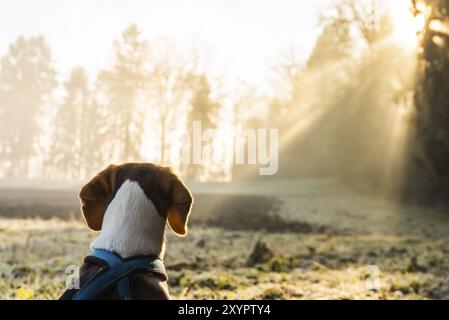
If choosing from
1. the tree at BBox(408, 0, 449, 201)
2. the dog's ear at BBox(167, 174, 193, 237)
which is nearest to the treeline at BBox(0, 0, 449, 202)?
the tree at BBox(408, 0, 449, 201)

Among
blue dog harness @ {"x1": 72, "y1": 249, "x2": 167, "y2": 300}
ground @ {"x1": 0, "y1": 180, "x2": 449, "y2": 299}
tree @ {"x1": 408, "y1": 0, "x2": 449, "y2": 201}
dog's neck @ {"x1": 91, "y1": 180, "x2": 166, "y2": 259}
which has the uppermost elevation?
tree @ {"x1": 408, "y1": 0, "x2": 449, "y2": 201}

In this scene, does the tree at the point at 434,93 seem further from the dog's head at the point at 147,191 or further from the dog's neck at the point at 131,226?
the dog's neck at the point at 131,226

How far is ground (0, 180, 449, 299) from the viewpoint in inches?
283

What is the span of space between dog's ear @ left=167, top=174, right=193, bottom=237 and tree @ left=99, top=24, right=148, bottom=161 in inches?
1419

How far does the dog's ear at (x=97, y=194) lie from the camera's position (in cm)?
348

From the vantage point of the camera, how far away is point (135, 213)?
131 inches

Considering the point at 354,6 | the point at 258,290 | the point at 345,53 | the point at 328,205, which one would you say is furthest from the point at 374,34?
the point at 258,290

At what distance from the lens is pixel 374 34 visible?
30.7 meters

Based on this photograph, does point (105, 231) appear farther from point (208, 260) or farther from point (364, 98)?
point (364, 98)

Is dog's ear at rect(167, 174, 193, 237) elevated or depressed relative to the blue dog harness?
elevated

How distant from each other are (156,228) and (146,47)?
3970cm

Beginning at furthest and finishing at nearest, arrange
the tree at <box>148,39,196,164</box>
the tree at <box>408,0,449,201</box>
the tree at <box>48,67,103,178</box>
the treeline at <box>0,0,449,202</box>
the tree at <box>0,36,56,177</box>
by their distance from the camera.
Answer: the tree at <box>48,67,103,178</box> < the tree at <box>0,36,56,177</box> < the tree at <box>148,39,196,164</box> < the treeline at <box>0,0,449,202</box> < the tree at <box>408,0,449,201</box>

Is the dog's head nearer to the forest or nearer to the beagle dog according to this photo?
the beagle dog

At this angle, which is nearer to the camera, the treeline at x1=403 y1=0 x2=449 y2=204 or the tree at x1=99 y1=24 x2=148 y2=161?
the treeline at x1=403 y1=0 x2=449 y2=204
